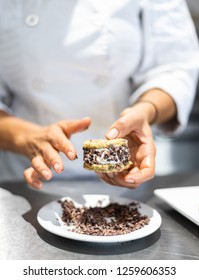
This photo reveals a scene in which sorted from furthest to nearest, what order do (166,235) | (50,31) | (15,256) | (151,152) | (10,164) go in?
(10,164) → (50,31) → (151,152) → (166,235) → (15,256)

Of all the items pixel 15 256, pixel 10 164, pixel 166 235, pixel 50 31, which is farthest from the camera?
pixel 10 164

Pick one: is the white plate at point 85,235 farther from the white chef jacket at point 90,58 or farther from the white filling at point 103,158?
the white chef jacket at point 90,58

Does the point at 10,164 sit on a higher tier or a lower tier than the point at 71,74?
lower

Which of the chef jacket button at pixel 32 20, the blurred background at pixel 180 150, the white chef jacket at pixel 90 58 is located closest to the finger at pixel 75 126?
the white chef jacket at pixel 90 58

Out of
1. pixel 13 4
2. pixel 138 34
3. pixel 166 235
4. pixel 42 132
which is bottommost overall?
pixel 166 235

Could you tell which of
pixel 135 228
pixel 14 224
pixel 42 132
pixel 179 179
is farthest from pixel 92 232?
pixel 179 179

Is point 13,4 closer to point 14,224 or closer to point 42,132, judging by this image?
point 42,132
